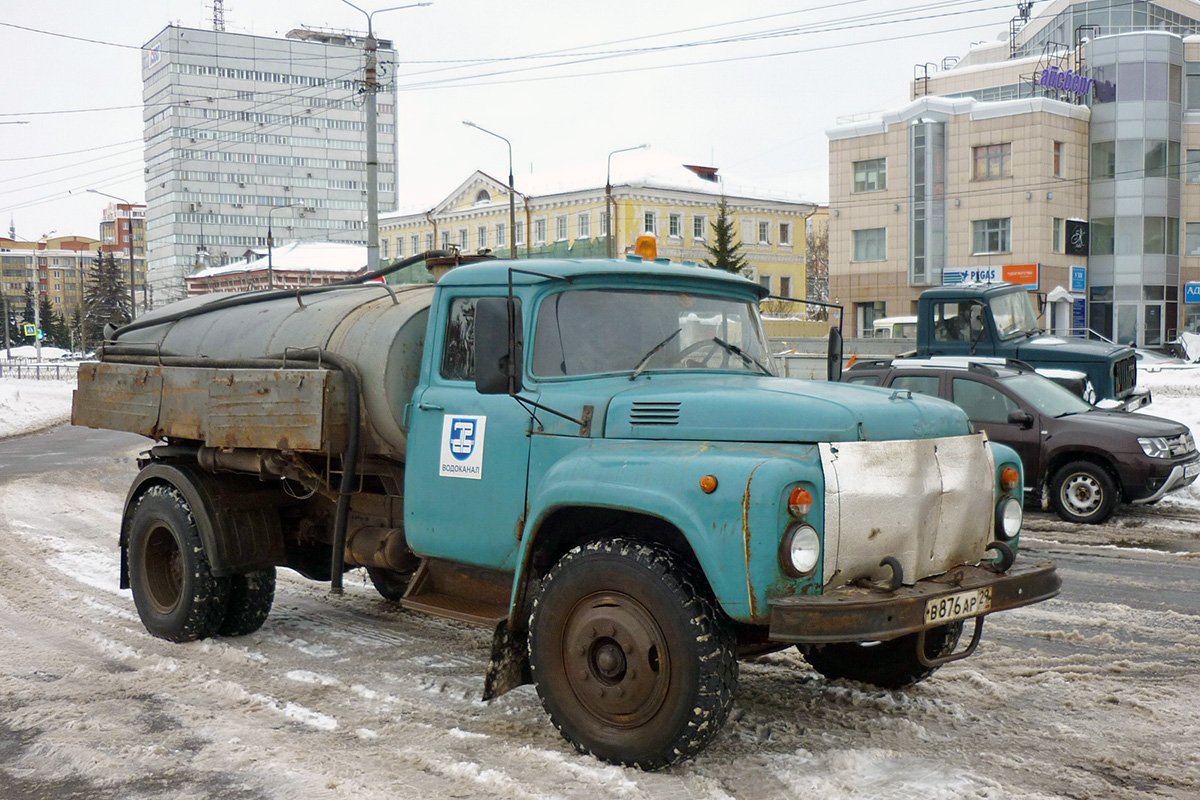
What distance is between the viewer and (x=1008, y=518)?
5320mm

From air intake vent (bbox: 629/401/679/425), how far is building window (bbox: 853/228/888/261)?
159 feet

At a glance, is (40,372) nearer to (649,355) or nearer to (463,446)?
(463,446)

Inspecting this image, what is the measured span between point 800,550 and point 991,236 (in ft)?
156

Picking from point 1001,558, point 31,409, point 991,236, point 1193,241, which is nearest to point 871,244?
point 991,236

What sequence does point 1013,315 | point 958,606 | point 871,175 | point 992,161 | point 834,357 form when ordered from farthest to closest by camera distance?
point 871,175, point 992,161, point 1013,315, point 834,357, point 958,606

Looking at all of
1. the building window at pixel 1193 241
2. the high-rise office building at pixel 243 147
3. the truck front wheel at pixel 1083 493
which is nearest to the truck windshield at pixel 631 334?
the truck front wheel at pixel 1083 493

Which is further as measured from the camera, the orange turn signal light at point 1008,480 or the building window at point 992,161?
the building window at point 992,161

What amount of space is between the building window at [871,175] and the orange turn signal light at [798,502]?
48864 mm

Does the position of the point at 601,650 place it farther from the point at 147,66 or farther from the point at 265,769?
the point at 147,66

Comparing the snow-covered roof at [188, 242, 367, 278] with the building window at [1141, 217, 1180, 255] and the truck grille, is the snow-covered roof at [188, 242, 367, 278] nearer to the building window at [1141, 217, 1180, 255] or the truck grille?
the building window at [1141, 217, 1180, 255]

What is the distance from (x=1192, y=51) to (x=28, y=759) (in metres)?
54.5

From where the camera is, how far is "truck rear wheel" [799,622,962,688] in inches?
223

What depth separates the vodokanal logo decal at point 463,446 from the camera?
5.57 meters

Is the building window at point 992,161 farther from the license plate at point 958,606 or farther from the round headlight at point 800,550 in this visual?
the round headlight at point 800,550
